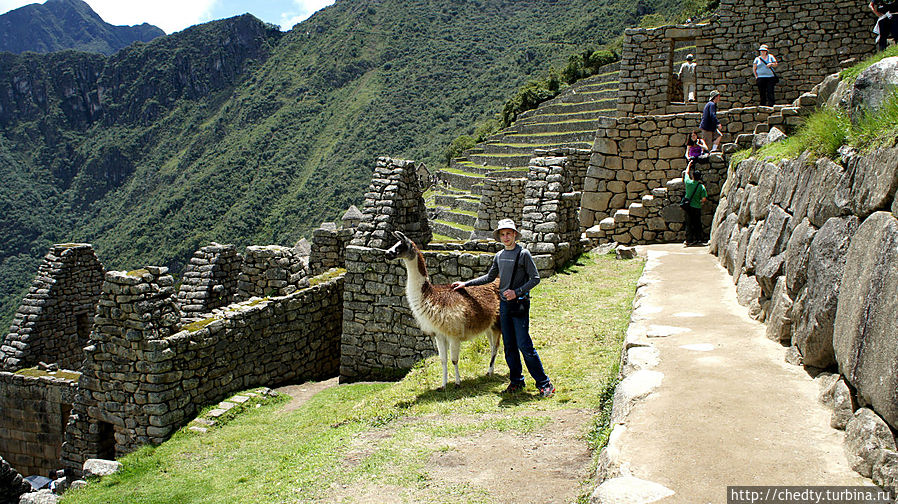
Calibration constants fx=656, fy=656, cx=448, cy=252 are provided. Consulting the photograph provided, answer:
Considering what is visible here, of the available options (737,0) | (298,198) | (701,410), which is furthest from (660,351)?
(298,198)

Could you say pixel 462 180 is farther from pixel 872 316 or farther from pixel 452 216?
pixel 872 316

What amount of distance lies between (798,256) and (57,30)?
705 feet

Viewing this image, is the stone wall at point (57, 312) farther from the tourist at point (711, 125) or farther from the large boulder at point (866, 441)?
the large boulder at point (866, 441)

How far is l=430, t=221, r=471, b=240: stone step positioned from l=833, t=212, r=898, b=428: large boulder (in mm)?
20029

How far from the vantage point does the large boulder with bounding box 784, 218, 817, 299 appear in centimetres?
430

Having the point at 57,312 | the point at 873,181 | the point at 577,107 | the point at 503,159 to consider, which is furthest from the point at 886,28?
the point at 577,107

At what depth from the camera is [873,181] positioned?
3.36 m

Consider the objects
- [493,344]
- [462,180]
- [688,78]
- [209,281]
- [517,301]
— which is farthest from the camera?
[462,180]

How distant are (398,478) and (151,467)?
476 cm

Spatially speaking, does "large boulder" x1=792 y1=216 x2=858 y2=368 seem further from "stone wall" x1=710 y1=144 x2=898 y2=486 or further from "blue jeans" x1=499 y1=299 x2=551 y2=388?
"blue jeans" x1=499 y1=299 x2=551 y2=388

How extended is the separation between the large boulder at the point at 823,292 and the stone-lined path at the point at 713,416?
0.21 m

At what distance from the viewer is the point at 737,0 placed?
14.0m

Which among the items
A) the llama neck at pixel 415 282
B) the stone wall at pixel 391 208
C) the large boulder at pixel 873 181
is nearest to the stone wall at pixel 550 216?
the stone wall at pixel 391 208

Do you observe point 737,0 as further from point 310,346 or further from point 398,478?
point 398,478
